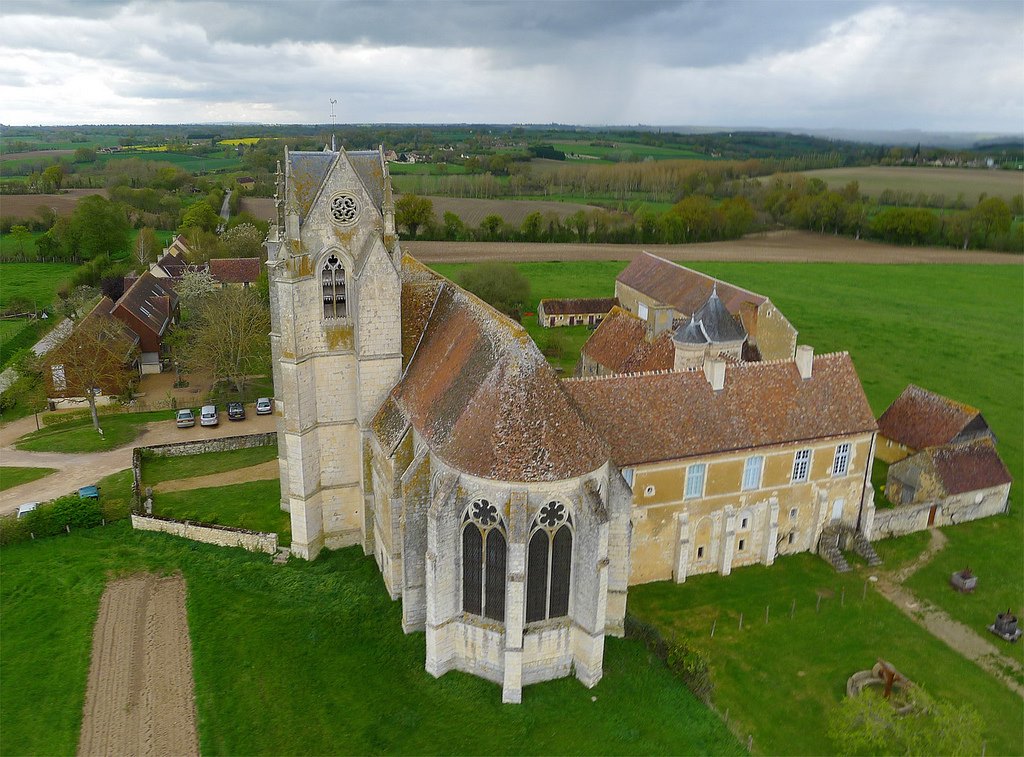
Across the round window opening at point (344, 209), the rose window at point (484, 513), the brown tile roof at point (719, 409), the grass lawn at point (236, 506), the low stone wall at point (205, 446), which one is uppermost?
the round window opening at point (344, 209)

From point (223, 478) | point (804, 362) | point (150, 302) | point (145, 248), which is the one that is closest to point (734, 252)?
point (145, 248)

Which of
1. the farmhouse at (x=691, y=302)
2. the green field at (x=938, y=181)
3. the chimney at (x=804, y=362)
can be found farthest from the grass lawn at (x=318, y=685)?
the green field at (x=938, y=181)

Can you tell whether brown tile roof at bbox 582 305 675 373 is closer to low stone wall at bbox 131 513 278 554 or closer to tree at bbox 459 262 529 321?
low stone wall at bbox 131 513 278 554

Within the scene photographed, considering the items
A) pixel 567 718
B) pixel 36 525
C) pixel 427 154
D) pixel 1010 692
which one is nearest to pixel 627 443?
pixel 567 718

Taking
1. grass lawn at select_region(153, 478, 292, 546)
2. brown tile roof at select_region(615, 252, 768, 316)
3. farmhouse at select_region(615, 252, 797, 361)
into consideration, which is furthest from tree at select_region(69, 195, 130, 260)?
grass lawn at select_region(153, 478, 292, 546)

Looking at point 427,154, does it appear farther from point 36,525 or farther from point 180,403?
point 36,525

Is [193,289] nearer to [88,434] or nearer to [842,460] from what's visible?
[88,434]

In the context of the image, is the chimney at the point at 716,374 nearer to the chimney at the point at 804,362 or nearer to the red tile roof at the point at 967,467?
the chimney at the point at 804,362
